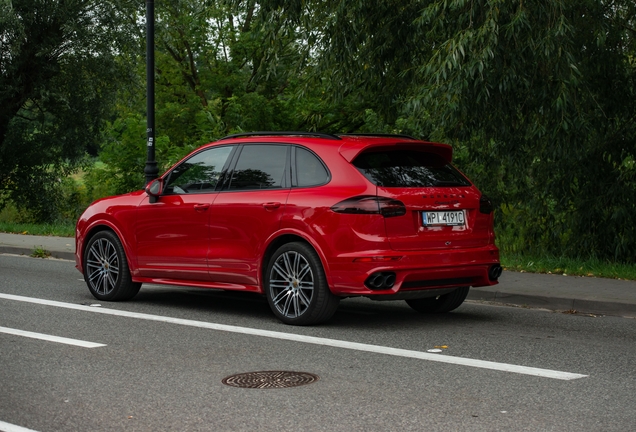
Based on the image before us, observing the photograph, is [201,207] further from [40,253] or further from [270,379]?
[40,253]

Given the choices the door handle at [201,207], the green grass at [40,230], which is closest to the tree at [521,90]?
the door handle at [201,207]

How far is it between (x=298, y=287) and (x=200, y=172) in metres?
1.93

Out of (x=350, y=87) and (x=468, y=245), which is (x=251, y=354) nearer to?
(x=468, y=245)

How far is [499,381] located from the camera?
6.54 metres

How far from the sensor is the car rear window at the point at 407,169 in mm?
8758

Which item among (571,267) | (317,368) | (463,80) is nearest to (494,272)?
(463,80)

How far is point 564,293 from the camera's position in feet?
34.9

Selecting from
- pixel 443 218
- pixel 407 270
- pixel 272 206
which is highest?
pixel 272 206

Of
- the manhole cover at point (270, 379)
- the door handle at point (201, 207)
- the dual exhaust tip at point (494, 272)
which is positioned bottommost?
the manhole cover at point (270, 379)

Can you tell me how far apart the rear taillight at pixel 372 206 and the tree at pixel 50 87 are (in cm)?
1657

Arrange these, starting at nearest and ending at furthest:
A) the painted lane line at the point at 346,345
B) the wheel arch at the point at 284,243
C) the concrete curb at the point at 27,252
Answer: the painted lane line at the point at 346,345, the wheel arch at the point at 284,243, the concrete curb at the point at 27,252

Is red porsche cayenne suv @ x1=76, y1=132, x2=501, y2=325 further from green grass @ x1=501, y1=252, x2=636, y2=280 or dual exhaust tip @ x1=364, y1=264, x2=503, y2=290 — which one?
green grass @ x1=501, y1=252, x2=636, y2=280

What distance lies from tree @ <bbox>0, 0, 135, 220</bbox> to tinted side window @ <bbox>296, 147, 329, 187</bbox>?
618 inches

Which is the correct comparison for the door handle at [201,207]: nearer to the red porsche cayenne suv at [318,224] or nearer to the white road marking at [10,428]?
the red porsche cayenne suv at [318,224]
